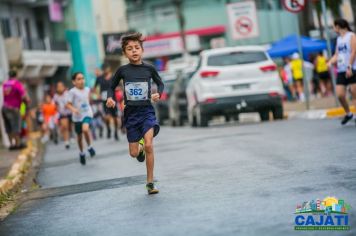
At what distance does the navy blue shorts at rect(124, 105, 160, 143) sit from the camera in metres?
9.87

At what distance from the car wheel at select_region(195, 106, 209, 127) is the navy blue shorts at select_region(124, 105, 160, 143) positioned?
11849 mm

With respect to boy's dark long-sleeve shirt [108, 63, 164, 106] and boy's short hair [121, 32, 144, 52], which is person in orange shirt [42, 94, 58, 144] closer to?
boy's dark long-sleeve shirt [108, 63, 164, 106]

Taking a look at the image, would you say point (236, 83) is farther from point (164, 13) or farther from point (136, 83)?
point (164, 13)

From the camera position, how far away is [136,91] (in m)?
10.0

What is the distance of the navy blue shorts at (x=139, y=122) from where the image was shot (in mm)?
9867

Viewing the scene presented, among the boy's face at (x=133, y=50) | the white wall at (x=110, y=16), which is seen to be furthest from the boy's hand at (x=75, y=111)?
the white wall at (x=110, y=16)

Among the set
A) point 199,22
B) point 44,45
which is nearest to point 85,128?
point 44,45

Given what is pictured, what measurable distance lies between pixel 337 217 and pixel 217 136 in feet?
37.4

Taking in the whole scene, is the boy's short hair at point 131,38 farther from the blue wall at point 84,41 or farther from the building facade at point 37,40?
the blue wall at point 84,41

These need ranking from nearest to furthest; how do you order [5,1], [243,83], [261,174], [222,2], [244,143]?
[261,174] → [244,143] → [243,83] → [5,1] → [222,2]

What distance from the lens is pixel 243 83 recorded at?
21.5 metres

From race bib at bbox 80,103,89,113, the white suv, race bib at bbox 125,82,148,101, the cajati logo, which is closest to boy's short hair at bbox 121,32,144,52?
race bib at bbox 125,82,148,101

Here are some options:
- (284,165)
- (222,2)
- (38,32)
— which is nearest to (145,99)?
(284,165)

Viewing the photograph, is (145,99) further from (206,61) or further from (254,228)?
(206,61)
